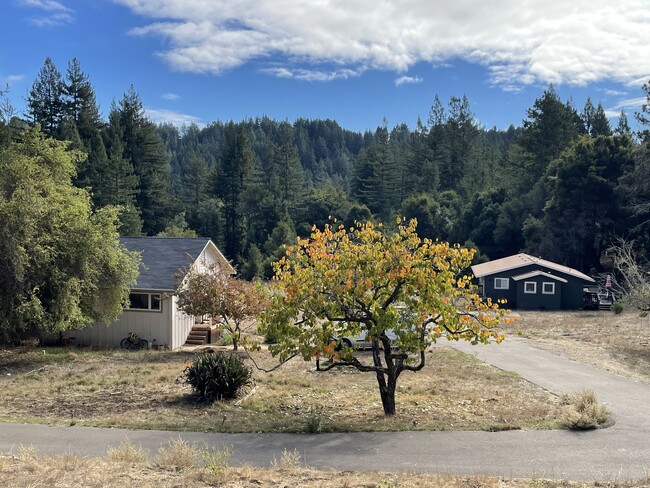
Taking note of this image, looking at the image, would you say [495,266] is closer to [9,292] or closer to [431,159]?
[9,292]

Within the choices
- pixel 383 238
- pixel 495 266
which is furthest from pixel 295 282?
pixel 495 266

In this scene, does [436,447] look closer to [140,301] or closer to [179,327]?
[179,327]

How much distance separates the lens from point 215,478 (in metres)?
7.52

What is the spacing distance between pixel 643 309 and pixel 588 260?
91.9 feet

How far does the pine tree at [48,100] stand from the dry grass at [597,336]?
170 ft

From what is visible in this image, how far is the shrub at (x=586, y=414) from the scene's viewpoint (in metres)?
10.3

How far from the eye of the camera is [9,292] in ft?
58.9

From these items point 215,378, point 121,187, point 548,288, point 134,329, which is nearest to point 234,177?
point 121,187

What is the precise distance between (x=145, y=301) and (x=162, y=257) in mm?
2624

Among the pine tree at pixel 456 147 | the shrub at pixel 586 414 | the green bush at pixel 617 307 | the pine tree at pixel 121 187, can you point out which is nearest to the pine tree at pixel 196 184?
the pine tree at pixel 121 187

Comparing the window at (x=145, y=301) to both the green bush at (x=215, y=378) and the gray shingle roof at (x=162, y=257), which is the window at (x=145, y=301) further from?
the green bush at (x=215, y=378)

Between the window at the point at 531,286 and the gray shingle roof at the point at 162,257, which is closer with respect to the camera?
the gray shingle roof at the point at 162,257

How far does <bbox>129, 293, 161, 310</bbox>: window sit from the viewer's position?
2419cm

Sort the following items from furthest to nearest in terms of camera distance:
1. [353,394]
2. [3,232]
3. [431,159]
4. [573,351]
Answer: [431,159], [573,351], [3,232], [353,394]
